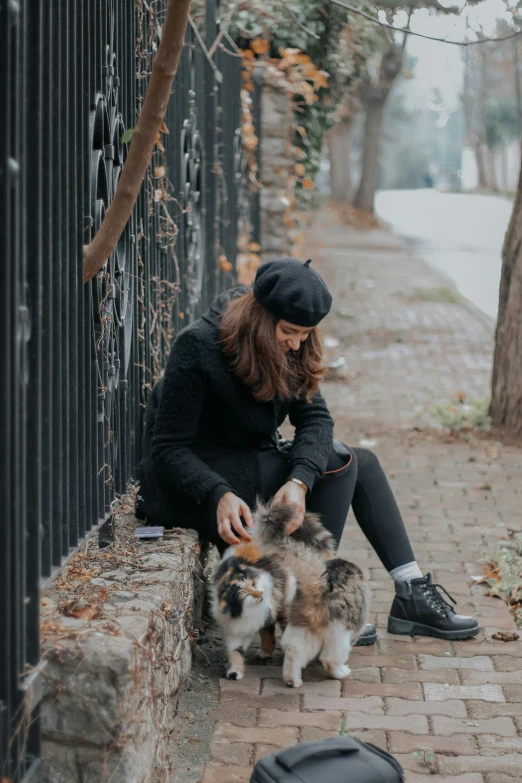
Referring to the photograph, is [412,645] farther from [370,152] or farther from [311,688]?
[370,152]

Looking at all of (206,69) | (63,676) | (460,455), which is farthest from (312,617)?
(206,69)

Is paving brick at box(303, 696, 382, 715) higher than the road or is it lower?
higher

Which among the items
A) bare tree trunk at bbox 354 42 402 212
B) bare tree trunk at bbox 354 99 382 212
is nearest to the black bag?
bare tree trunk at bbox 354 42 402 212

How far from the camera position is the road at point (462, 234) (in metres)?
18.9

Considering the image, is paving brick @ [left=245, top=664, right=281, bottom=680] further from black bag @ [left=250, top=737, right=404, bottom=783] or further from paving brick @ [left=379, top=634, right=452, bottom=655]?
black bag @ [left=250, top=737, right=404, bottom=783]

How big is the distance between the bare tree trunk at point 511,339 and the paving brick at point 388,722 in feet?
14.9

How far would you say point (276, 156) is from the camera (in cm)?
1126

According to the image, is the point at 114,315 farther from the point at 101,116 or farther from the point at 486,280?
the point at 486,280

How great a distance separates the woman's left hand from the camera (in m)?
3.77

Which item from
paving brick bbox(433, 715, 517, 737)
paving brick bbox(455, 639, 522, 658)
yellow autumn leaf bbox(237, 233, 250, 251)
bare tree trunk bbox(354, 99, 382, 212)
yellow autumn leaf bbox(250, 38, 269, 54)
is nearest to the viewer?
paving brick bbox(433, 715, 517, 737)

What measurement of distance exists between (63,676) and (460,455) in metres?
5.21

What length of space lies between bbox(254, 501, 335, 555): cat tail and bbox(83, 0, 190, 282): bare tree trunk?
3.54 feet

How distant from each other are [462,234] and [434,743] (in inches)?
1116

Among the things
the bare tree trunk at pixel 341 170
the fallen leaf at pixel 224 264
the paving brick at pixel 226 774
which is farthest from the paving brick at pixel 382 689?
the bare tree trunk at pixel 341 170
